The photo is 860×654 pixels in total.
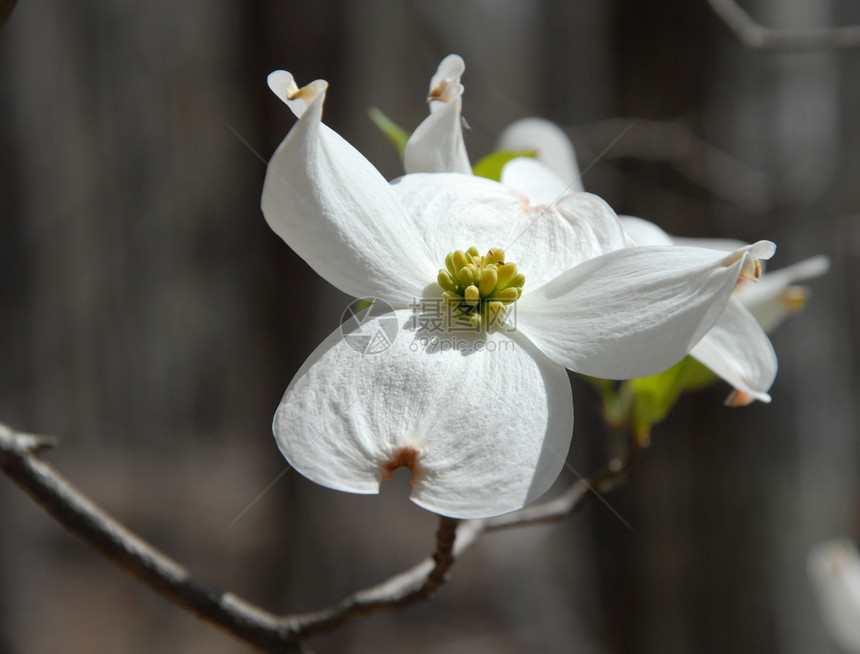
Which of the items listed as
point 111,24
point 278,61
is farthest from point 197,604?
point 111,24

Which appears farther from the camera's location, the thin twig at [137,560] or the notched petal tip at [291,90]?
the thin twig at [137,560]

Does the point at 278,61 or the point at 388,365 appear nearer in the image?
the point at 388,365

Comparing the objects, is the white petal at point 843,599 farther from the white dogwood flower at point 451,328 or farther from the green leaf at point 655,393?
the white dogwood flower at point 451,328

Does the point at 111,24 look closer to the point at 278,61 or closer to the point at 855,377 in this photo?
the point at 278,61

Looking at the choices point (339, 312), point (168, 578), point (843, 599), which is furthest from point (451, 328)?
point (339, 312)

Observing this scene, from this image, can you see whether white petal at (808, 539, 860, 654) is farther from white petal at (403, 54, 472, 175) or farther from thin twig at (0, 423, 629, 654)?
white petal at (403, 54, 472, 175)

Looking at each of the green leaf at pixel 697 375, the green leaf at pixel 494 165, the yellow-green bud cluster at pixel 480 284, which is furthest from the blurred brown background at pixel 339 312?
the green leaf at pixel 697 375
